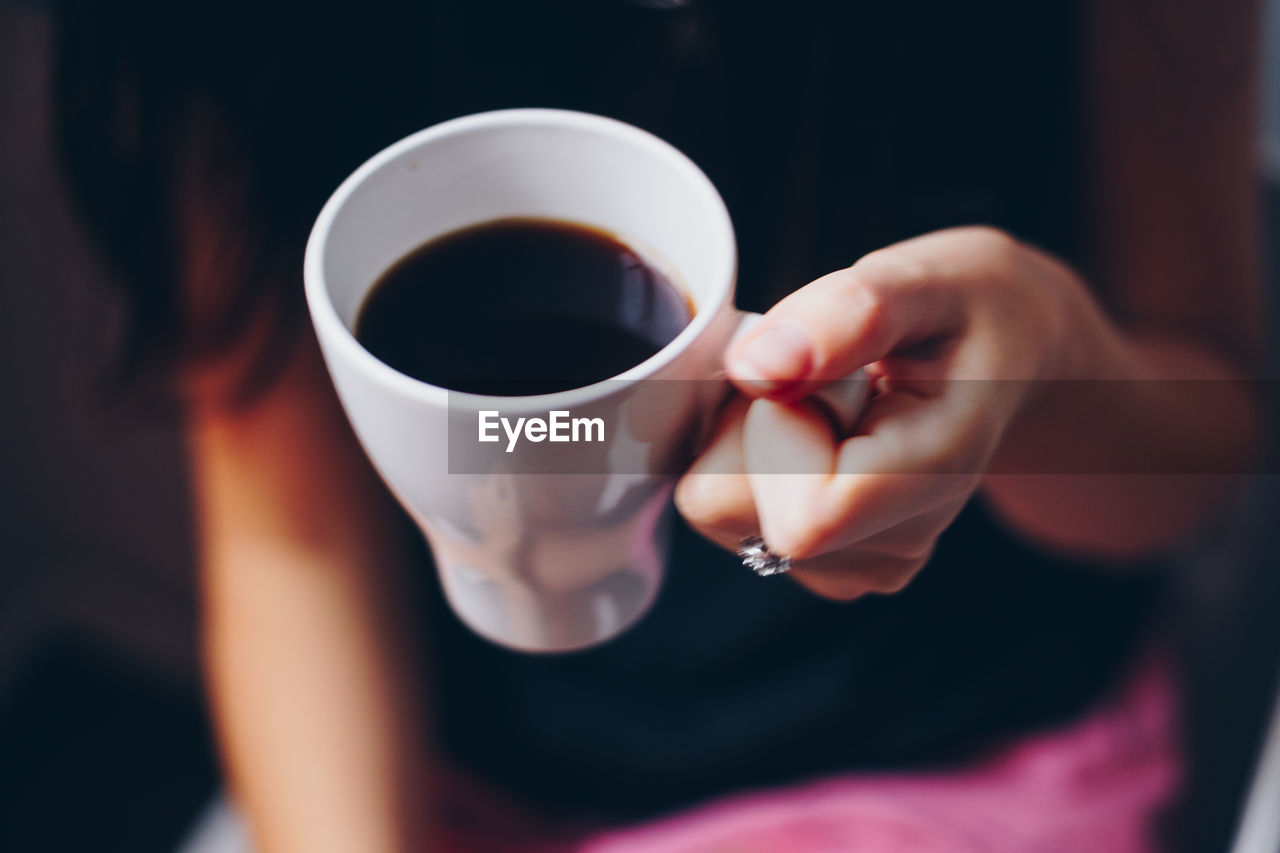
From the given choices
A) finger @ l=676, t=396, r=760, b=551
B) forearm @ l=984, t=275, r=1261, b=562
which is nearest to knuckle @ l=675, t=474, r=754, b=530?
finger @ l=676, t=396, r=760, b=551

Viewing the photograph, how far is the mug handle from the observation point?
39 cm

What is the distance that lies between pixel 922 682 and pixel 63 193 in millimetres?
1041

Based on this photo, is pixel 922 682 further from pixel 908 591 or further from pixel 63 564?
pixel 63 564

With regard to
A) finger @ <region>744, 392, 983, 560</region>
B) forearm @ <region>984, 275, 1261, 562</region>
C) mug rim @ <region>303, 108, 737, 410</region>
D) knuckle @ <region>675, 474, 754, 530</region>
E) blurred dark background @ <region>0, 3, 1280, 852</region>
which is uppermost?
mug rim @ <region>303, 108, 737, 410</region>

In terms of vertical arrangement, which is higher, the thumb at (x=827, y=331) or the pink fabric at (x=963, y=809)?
the thumb at (x=827, y=331)

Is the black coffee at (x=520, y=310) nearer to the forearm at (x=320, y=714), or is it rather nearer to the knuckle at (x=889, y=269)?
the knuckle at (x=889, y=269)

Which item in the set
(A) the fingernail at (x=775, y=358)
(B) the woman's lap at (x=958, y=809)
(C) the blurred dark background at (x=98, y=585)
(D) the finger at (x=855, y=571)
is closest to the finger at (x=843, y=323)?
(A) the fingernail at (x=775, y=358)

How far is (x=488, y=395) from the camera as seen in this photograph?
1.38 ft

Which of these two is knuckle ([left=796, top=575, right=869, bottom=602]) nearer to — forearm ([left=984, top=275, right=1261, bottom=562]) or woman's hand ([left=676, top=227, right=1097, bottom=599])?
woman's hand ([left=676, top=227, right=1097, bottom=599])

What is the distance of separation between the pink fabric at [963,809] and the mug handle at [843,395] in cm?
50

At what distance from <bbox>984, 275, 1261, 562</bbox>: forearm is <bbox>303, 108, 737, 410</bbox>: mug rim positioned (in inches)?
7.5

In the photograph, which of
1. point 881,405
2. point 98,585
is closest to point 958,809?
point 881,405

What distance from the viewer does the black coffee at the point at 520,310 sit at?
44 cm

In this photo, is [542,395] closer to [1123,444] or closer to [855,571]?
[855,571]
